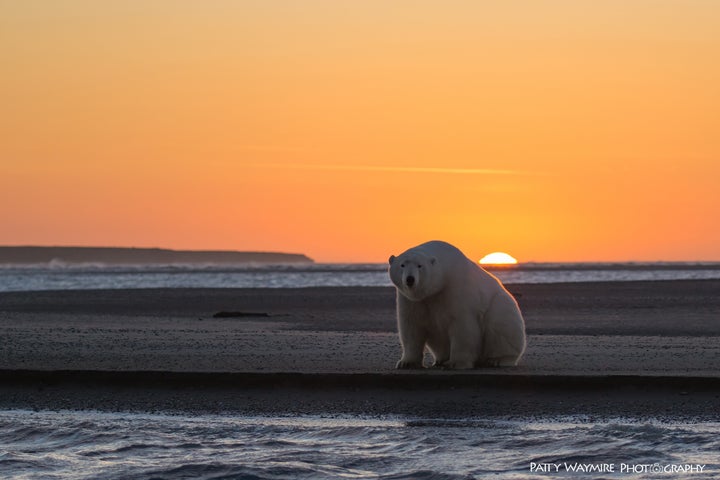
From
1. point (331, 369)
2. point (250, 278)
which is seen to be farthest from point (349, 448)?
point (250, 278)

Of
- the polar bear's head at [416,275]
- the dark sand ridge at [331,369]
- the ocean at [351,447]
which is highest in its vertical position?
the polar bear's head at [416,275]

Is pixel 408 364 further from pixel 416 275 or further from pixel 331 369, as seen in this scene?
pixel 416 275

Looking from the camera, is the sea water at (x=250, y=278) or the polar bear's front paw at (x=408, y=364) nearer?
the polar bear's front paw at (x=408, y=364)

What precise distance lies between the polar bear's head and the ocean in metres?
1.98

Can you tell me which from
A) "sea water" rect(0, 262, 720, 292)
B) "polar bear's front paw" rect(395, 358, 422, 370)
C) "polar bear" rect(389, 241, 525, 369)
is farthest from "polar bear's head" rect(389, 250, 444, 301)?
"sea water" rect(0, 262, 720, 292)

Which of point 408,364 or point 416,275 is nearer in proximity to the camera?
point 416,275

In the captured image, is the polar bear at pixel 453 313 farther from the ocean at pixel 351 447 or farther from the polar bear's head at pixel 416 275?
the ocean at pixel 351 447

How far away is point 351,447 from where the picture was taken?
8633 mm

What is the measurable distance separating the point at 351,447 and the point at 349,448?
49 mm

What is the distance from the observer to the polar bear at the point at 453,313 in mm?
11648

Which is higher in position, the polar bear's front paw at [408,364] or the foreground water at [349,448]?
the polar bear's front paw at [408,364]

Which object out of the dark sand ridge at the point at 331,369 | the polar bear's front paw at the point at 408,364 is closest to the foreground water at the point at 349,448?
the dark sand ridge at the point at 331,369

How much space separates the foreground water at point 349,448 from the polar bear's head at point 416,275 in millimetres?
2023

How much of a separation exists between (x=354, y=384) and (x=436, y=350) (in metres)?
1.53
